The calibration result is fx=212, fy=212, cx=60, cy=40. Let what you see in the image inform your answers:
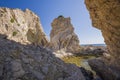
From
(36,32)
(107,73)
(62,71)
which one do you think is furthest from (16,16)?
(62,71)

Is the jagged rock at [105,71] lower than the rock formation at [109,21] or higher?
lower

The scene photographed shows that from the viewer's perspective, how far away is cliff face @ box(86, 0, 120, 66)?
2580 centimetres

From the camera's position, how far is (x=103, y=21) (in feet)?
96.5

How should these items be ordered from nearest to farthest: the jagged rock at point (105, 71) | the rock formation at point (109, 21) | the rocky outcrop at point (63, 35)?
1. the jagged rock at point (105, 71)
2. the rock formation at point (109, 21)
3. the rocky outcrop at point (63, 35)

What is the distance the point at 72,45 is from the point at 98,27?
6971 cm

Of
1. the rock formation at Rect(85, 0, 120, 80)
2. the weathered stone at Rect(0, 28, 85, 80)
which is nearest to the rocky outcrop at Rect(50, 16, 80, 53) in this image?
the rock formation at Rect(85, 0, 120, 80)

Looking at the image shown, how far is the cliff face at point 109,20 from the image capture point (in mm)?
25797

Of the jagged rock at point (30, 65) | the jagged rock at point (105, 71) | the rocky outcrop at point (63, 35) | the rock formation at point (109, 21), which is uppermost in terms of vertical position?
the rocky outcrop at point (63, 35)

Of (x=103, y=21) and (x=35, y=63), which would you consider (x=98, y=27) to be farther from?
(x=35, y=63)

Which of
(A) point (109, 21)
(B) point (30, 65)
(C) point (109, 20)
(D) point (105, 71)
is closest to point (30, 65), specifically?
(B) point (30, 65)

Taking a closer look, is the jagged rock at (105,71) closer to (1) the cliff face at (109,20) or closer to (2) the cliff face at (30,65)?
(1) the cliff face at (109,20)

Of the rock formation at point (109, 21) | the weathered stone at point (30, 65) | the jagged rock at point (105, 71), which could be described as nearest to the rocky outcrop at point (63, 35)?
the rock formation at point (109, 21)

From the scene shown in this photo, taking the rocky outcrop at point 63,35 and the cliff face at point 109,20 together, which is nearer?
the cliff face at point 109,20

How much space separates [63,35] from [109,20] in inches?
3059
